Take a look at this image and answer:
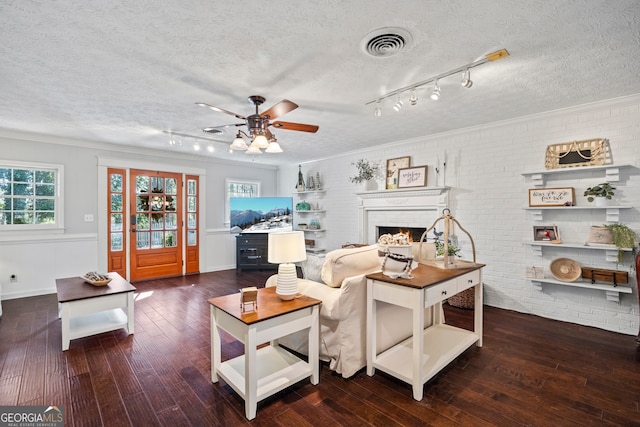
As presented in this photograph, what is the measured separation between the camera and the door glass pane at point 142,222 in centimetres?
547

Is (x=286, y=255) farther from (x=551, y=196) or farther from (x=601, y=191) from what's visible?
(x=601, y=191)

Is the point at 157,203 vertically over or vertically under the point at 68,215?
over

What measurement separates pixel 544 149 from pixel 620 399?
2.58 metres

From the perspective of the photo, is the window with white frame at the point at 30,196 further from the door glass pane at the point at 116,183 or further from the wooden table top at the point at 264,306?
the wooden table top at the point at 264,306

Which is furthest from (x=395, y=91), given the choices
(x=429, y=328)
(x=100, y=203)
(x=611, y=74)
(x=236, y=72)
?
(x=100, y=203)

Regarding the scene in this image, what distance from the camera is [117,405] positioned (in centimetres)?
200

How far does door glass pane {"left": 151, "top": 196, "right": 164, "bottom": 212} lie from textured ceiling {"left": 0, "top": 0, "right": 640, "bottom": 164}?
6.82 feet

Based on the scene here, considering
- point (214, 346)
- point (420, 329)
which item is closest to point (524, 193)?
point (420, 329)

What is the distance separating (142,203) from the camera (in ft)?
18.1

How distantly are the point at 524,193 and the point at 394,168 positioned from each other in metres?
1.88

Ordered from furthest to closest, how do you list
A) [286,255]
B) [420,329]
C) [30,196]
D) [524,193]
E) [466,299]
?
[30,196] < [466,299] < [524,193] < [286,255] < [420,329]

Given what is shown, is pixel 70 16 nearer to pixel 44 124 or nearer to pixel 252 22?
pixel 252 22

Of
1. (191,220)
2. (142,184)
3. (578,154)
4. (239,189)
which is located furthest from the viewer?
(239,189)

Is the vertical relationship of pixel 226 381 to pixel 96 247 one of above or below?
below
